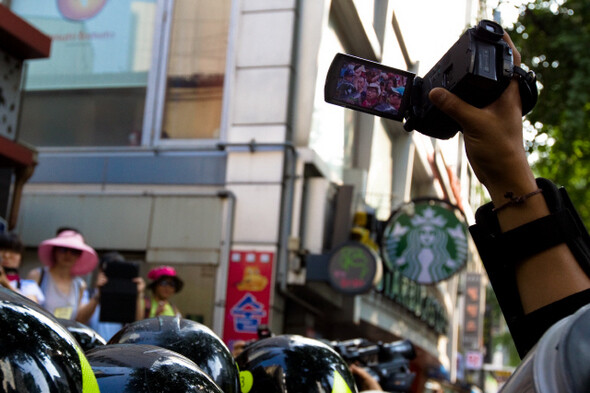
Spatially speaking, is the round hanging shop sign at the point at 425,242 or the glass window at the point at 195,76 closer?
Answer: the glass window at the point at 195,76

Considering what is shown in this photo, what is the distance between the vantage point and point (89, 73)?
10.6 m

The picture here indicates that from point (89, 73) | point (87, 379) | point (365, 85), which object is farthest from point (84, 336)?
point (89, 73)

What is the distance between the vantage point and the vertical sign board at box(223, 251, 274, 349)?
368 inches

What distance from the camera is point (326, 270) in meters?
10.1

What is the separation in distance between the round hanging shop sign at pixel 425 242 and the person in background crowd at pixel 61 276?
5.76 metres

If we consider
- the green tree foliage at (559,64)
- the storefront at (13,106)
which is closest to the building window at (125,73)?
the storefront at (13,106)

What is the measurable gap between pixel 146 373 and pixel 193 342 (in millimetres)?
812

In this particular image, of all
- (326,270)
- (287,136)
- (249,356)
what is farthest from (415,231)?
(249,356)

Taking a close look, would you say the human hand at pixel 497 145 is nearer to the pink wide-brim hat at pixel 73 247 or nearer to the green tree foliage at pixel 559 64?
the pink wide-brim hat at pixel 73 247

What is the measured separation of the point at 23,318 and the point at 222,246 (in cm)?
818

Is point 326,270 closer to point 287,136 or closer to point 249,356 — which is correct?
point 287,136

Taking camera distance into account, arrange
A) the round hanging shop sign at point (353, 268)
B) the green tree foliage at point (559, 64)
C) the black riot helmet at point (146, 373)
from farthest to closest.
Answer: the green tree foliage at point (559, 64) < the round hanging shop sign at point (353, 268) < the black riot helmet at point (146, 373)

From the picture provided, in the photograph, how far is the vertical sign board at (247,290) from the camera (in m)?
9.36

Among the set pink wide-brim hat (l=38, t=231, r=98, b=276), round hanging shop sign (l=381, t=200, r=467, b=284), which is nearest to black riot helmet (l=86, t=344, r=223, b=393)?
pink wide-brim hat (l=38, t=231, r=98, b=276)
